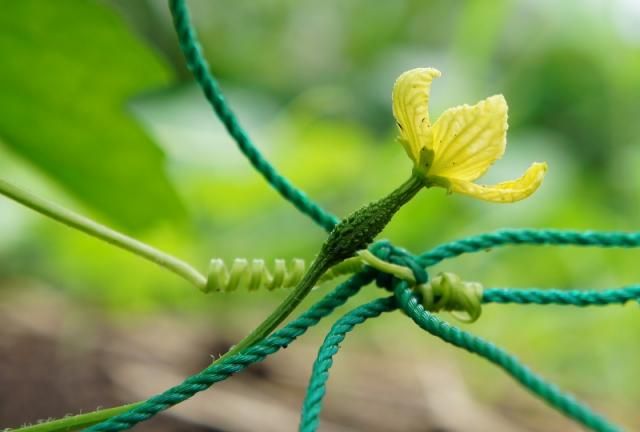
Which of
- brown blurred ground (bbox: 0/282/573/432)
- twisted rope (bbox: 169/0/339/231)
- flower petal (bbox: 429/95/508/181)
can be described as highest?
brown blurred ground (bbox: 0/282/573/432)

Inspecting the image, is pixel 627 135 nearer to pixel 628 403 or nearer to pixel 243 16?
pixel 628 403

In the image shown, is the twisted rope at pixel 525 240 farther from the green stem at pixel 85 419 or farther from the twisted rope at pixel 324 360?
the green stem at pixel 85 419

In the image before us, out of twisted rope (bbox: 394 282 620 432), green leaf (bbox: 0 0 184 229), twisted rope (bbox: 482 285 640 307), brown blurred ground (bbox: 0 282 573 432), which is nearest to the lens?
twisted rope (bbox: 394 282 620 432)

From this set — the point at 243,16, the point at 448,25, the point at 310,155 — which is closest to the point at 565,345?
the point at 310,155

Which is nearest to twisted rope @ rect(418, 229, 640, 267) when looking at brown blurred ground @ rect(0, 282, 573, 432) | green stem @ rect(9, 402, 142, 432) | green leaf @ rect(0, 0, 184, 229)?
green stem @ rect(9, 402, 142, 432)

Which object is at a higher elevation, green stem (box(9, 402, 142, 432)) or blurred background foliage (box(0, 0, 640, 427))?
blurred background foliage (box(0, 0, 640, 427))

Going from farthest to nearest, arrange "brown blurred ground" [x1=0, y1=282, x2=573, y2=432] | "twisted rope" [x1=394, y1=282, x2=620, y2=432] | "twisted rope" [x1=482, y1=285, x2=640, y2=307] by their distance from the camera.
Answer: "brown blurred ground" [x1=0, y1=282, x2=573, y2=432], "twisted rope" [x1=482, y1=285, x2=640, y2=307], "twisted rope" [x1=394, y1=282, x2=620, y2=432]

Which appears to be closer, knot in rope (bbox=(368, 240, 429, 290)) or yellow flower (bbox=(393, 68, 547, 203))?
yellow flower (bbox=(393, 68, 547, 203))

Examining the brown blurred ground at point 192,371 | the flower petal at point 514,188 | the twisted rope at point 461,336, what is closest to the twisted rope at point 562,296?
the twisted rope at point 461,336

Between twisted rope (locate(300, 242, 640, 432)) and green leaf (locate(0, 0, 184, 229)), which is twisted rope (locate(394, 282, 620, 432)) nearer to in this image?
twisted rope (locate(300, 242, 640, 432))
